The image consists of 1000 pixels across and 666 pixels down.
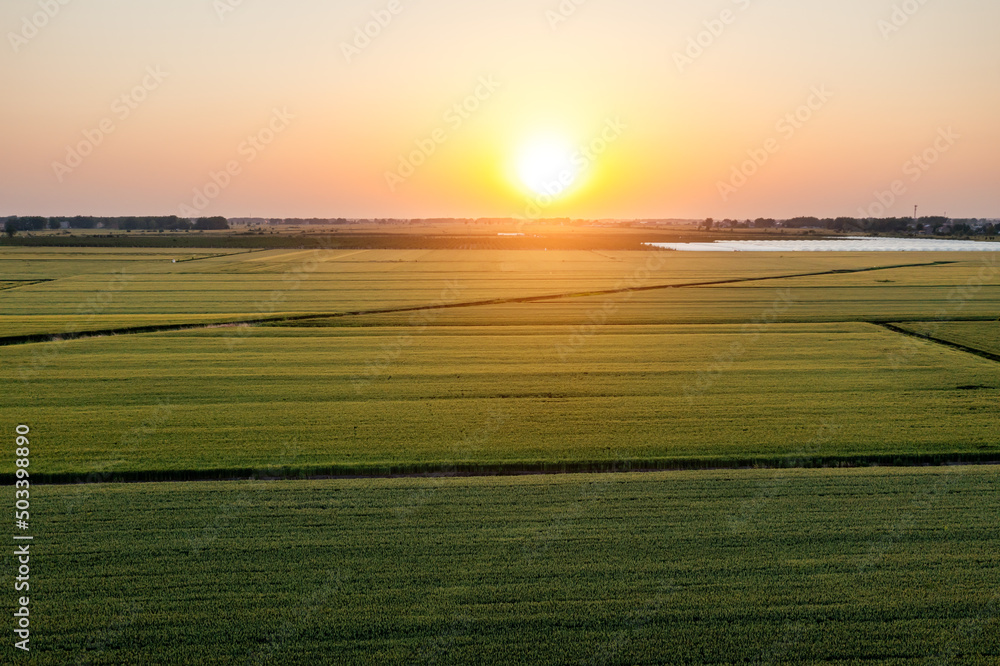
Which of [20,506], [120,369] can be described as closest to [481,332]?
[120,369]

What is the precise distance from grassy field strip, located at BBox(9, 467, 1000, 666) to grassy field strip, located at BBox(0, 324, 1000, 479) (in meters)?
2.14

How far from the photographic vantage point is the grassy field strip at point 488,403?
18109mm

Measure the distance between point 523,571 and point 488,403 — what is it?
1185 cm

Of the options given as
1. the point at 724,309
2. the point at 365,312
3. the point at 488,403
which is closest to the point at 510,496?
the point at 488,403

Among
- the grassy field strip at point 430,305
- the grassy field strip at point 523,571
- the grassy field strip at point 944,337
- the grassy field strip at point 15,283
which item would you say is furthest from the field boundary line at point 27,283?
the grassy field strip at point 944,337

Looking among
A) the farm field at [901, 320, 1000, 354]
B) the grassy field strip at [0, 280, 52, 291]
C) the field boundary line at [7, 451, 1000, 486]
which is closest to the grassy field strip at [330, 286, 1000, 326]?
the farm field at [901, 320, 1000, 354]

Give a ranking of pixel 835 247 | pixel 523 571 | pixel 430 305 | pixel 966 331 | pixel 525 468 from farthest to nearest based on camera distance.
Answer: pixel 835 247
pixel 430 305
pixel 966 331
pixel 525 468
pixel 523 571

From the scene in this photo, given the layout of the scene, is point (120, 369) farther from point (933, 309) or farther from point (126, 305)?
point (933, 309)

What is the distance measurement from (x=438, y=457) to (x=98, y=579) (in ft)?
27.9

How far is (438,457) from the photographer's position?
18031 millimetres

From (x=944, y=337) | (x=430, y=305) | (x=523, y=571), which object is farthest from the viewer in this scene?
(x=430, y=305)

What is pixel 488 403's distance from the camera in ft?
77.7

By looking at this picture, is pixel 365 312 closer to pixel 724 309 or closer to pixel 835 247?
pixel 724 309

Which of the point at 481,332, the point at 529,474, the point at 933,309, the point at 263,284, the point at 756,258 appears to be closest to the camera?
the point at 529,474
